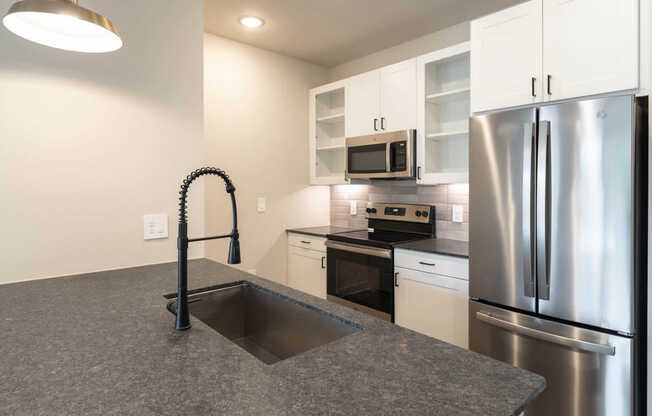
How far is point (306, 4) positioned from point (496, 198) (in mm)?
1823

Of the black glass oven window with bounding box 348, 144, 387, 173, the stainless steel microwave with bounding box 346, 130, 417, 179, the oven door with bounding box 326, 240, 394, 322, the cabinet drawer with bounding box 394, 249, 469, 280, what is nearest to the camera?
the cabinet drawer with bounding box 394, 249, 469, 280

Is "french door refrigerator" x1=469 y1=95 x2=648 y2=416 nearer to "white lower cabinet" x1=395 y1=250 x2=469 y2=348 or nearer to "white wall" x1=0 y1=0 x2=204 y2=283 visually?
"white lower cabinet" x1=395 y1=250 x2=469 y2=348

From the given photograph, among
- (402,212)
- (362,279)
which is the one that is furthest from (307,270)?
(402,212)

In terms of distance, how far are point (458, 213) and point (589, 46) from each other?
141 centimetres

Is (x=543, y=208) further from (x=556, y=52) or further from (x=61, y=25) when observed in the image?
(x=61, y=25)

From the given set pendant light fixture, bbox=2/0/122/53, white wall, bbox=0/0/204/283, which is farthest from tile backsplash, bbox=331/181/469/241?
pendant light fixture, bbox=2/0/122/53

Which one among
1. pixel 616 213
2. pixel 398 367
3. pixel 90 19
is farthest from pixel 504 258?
pixel 90 19

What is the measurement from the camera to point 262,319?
1493mm

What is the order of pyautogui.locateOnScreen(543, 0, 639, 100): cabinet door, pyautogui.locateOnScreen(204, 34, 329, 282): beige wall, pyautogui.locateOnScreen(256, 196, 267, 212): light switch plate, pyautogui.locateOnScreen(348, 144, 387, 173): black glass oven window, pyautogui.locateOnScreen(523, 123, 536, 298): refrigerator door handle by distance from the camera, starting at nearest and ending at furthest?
pyautogui.locateOnScreen(543, 0, 639, 100): cabinet door
pyautogui.locateOnScreen(523, 123, 536, 298): refrigerator door handle
pyautogui.locateOnScreen(348, 144, 387, 173): black glass oven window
pyautogui.locateOnScreen(204, 34, 329, 282): beige wall
pyautogui.locateOnScreen(256, 196, 267, 212): light switch plate

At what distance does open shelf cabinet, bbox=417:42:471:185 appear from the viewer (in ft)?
8.91

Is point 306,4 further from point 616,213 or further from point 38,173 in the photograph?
point 616,213

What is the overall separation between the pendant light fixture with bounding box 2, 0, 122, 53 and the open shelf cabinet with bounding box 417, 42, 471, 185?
2.12m

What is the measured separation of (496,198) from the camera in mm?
1902

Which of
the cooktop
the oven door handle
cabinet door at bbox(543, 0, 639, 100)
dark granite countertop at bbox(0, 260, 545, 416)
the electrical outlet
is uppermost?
cabinet door at bbox(543, 0, 639, 100)
